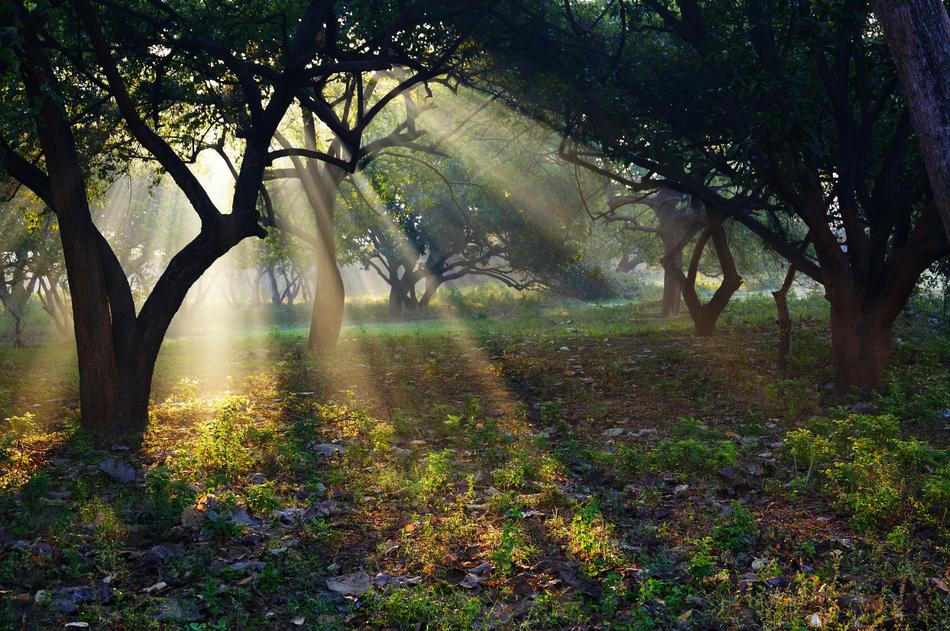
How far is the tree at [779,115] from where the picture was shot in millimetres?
9914

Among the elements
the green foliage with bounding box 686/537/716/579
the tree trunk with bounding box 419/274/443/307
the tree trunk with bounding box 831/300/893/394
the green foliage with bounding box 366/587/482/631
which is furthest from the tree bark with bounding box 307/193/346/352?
the tree trunk with bounding box 419/274/443/307

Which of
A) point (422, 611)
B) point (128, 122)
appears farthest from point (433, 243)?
point (422, 611)

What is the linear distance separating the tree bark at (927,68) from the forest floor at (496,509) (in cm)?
241

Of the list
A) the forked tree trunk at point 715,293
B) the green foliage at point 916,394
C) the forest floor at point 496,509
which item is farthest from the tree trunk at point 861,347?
the forked tree trunk at point 715,293

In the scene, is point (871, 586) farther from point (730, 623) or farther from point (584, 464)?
point (584, 464)

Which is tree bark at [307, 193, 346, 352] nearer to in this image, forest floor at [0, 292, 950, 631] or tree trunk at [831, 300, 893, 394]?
forest floor at [0, 292, 950, 631]

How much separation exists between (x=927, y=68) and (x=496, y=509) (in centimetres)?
473

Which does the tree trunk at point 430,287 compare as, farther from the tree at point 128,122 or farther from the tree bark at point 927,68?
the tree bark at point 927,68

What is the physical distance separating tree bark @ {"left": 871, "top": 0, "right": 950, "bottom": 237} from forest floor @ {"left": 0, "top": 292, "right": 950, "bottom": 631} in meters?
2.41

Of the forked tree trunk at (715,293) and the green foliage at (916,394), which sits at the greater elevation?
the forked tree trunk at (715,293)

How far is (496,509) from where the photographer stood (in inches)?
264

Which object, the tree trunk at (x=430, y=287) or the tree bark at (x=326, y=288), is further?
the tree trunk at (x=430, y=287)

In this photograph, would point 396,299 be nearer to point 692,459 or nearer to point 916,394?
point 916,394

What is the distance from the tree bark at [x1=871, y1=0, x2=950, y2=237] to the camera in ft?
18.2
